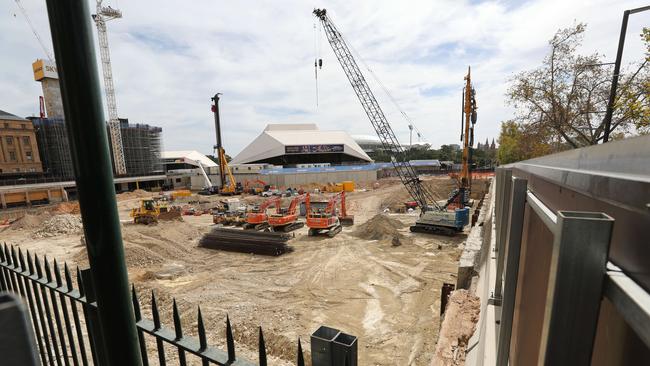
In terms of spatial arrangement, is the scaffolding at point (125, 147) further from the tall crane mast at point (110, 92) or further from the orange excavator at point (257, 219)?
the orange excavator at point (257, 219)

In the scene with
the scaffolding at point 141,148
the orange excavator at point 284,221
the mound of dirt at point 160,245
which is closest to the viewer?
the mound of dirt at point 160,245

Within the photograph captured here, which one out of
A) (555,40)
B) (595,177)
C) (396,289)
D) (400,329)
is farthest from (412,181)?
(595,177)

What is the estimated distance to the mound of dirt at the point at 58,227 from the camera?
21.1m

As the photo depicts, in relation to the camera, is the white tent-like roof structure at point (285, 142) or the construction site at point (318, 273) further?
the white tent-like roof structure at point (285, 142)

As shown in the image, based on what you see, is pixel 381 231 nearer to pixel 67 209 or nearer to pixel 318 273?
pixel 318 273

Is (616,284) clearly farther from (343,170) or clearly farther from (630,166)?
(343,170)

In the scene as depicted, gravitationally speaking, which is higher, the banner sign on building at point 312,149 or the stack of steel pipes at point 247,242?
the banner sign on building at point 312,149

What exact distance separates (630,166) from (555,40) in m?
25.1

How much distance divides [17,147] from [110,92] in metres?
19.2

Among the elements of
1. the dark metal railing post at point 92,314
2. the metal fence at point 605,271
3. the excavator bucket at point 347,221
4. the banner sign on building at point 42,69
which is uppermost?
the banner sign on building at point 42,69

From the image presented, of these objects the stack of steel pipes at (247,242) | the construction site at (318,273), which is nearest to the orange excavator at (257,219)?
the construction site at (318,273)

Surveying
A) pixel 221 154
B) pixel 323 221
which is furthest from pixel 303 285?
pixel 221 154

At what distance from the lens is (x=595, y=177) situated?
0.88 meters

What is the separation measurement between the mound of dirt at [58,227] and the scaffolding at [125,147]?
36017mm
